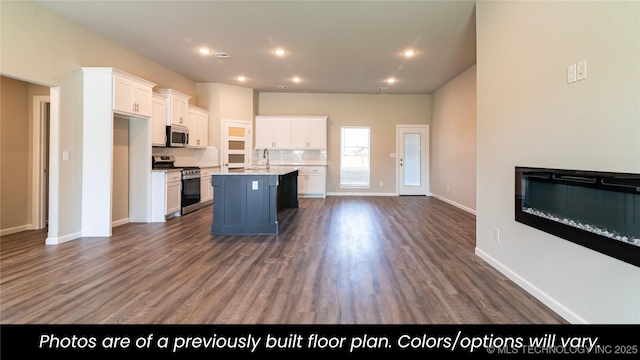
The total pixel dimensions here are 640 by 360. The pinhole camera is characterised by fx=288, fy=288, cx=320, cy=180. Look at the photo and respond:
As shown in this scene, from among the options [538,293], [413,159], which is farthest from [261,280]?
[413,159]

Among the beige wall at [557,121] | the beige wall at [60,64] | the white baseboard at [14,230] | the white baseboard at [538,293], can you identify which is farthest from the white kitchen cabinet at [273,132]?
the white baseboard at [538,293]

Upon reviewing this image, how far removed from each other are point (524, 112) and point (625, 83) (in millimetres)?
847

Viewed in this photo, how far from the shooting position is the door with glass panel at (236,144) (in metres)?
7.40

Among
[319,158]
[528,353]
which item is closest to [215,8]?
[528,353]

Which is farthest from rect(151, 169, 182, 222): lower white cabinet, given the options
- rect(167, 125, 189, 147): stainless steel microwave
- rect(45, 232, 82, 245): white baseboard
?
rect(45, 232, 82, 245): white baseboard

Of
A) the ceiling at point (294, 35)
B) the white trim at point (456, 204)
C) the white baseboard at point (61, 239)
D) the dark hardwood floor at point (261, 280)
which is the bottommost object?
the dark hardwood floor at point (261, 280)

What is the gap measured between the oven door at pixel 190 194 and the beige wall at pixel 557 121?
5072 mm

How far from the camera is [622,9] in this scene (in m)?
1.55

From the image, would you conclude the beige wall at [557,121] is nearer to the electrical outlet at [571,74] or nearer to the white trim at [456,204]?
the electrical outlet at [571,74]

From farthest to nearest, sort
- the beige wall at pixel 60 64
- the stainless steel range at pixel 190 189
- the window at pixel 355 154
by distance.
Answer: the window at pixel 355 154, the stainless steel range at pixel 190 189, the beige wall at pixel 60 64

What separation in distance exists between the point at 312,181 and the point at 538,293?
6.29 meters

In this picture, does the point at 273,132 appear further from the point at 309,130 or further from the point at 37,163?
the point at 37,163

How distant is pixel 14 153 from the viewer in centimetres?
427

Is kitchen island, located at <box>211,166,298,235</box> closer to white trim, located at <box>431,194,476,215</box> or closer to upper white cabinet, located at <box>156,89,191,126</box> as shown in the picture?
upper white cabinet, located at <box>156,89,191,126</box>
